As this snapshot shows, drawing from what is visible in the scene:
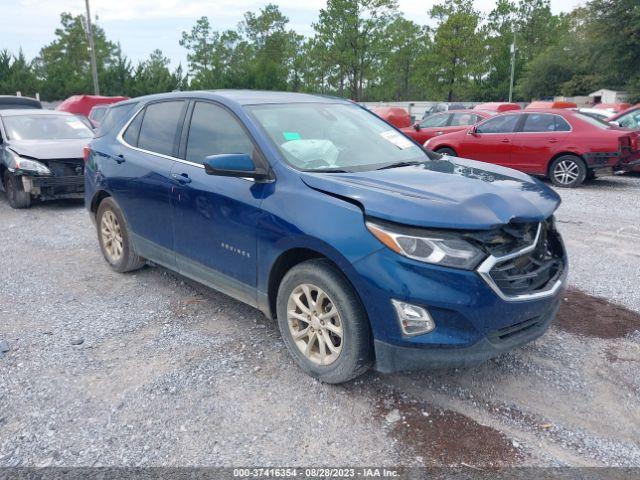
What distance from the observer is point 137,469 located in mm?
2732

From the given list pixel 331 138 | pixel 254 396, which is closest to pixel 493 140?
pixel 331 138

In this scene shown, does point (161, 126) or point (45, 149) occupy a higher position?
point (161, 126)

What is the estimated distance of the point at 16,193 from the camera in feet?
29.3

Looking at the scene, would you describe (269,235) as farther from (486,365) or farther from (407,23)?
(407,23)

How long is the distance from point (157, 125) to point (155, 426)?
2705 mm

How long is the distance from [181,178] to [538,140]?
8.57 meters

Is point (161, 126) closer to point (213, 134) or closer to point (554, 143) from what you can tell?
point (213, 134)

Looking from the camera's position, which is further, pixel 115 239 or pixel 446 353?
pixel 115 239

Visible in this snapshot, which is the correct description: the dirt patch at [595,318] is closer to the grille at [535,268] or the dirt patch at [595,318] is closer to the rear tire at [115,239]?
the grille at [535,268]

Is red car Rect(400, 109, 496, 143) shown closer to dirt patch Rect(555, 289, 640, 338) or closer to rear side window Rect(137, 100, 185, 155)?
dirt patch Rect(555, 289, 640, 338)

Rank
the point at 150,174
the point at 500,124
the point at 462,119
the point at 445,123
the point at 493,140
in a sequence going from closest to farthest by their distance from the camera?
the point at 150,174 < the point at 493,140 < the point at 500,124 < the point at 462,119 < the point at 445,123

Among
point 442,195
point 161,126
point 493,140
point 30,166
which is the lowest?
point 30,166

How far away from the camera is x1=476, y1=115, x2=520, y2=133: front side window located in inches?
450

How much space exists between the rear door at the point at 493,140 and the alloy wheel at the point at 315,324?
8.82 metres
